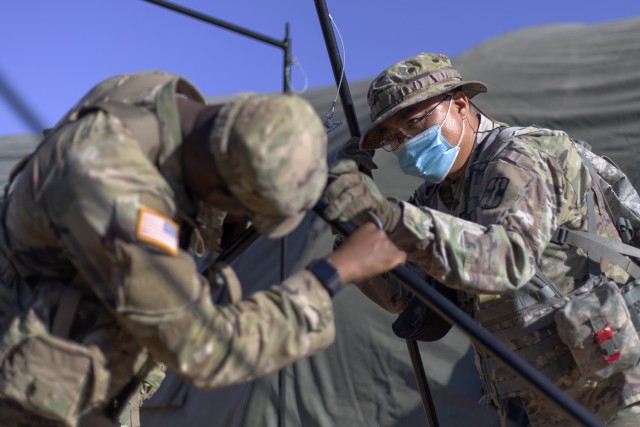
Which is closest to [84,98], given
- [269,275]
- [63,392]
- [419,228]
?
[63,392]

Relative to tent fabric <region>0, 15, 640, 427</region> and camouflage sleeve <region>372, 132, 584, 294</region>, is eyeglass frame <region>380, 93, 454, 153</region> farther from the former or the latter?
tent fabric <region>0, 15, 640, 427</region>

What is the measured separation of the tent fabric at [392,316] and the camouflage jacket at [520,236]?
4.37 feet

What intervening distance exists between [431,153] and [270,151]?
1.25m

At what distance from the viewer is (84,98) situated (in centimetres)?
182

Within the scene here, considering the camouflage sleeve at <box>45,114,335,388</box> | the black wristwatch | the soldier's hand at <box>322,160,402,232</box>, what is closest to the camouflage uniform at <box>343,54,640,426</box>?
the soldier's hand at <box>322,160,402,232</box>

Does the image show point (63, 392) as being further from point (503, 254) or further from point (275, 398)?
point (275, 398)

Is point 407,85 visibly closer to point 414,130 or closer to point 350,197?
point 414,130

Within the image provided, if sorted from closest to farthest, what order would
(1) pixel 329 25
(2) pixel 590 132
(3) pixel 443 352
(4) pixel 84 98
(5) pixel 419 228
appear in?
(4) pixel 84 98 → (5) pixel 419 228 → (1) pixel 329 25 → (3) pixel 443 352 → (2) pixel 590 132

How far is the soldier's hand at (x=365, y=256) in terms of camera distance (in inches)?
70.7

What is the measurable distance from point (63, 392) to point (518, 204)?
1309mm

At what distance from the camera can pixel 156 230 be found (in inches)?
61.1

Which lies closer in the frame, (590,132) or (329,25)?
(329,25)

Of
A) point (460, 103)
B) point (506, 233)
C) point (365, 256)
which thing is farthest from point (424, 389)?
point (365, 256)

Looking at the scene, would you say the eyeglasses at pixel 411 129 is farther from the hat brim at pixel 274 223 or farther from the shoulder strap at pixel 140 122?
the shoulder strap at pixel 140 122
